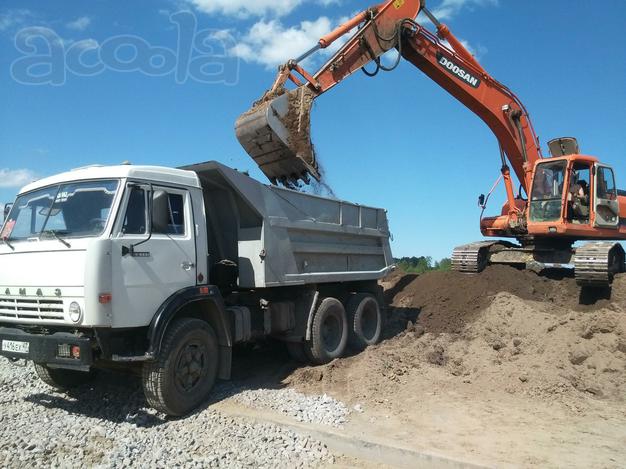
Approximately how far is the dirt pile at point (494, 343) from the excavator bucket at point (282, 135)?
3224 millimetres

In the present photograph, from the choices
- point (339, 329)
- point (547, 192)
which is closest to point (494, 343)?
point (339, 329)

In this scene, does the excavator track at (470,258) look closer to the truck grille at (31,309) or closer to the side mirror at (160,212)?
the side mirror at (160,212)

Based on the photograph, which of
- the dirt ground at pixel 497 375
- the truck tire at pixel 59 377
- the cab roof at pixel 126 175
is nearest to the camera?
the dirt ground at pixel 497 375

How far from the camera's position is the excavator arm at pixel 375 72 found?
866 centimetres

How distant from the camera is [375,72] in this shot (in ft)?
33.5

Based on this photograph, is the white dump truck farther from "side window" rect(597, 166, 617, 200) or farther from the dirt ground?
"side window" rect(597, 166, 617, 200)

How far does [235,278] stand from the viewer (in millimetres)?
7059

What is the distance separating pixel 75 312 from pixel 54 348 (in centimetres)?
46

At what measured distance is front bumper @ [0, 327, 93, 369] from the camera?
502 cm

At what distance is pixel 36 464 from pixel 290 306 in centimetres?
384

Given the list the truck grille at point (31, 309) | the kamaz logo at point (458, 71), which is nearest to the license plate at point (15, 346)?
the truck grille at point (31, 309)

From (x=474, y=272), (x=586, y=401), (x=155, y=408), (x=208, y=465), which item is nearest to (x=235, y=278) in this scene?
(x=155, y=408)

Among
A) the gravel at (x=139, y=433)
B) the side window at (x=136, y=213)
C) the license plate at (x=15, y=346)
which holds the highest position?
the side window at (x=136, y=213)

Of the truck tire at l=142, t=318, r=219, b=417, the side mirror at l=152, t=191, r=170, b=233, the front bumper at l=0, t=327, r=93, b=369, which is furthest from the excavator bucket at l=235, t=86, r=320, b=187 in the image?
the front bumper at l=0, t=327, r=93, b=369
